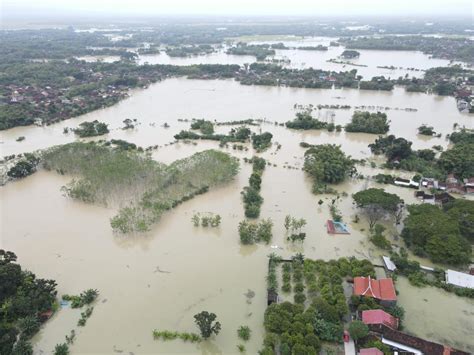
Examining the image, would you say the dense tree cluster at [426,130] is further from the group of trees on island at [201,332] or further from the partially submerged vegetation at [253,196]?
the group of trees on island at [201,332]

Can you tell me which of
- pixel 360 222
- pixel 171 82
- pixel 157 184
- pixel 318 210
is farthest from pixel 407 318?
pixel 171 82

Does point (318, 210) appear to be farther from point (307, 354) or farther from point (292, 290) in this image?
point (307, 354)

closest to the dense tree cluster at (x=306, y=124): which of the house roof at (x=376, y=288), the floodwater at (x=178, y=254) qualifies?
the floodwater at (x=178, y=254)

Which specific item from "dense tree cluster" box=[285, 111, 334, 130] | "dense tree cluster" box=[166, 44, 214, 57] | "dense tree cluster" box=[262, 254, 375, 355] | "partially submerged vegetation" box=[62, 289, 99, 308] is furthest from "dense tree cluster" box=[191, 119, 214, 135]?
"dense tree cluster" box=[166, 44, 214, 57]

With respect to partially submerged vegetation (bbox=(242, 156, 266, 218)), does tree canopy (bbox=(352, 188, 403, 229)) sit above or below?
above

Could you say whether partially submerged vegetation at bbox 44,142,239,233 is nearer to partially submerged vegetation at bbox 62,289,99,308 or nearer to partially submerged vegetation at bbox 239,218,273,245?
partially submerged vegetation at bbox 62,289,99,308

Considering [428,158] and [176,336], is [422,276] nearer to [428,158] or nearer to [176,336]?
[176,336]

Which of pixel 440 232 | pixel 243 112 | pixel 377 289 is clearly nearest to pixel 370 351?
pixel 377 289
